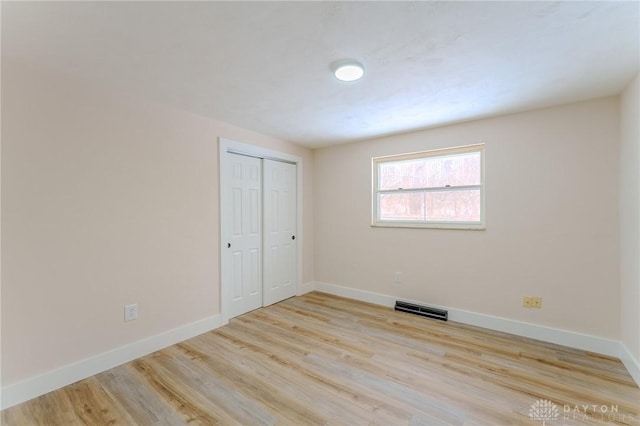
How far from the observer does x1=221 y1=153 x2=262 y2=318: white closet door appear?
3131mm

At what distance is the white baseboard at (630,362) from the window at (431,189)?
1.41 meters

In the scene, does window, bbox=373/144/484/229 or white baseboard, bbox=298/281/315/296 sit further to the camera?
white baseboard, bbox=298/281/315/296

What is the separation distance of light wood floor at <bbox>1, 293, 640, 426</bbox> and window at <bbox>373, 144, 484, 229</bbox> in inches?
49.8

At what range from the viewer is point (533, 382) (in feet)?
6.50

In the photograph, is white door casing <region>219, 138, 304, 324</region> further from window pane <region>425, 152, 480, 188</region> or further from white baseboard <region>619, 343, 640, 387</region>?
white baseboard <region>619, 343, 640, 387</region>

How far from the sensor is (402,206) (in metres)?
3.56

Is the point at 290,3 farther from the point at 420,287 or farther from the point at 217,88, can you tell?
the point at 420,287

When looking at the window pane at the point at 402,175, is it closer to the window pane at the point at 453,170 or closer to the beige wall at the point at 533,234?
the window pane at the point at 453,170

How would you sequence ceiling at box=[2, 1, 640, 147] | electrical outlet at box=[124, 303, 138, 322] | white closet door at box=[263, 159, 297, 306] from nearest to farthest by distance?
ceiling at box=[2, 1, 640, 147]
electrical outlet at box=[124, 303, 138, 322]
white closet door at box=[263, 159, 297, 306]

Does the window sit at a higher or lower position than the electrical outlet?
higher

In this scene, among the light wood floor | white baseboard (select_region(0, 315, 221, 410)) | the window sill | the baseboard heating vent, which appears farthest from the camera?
the baseboard heating vent

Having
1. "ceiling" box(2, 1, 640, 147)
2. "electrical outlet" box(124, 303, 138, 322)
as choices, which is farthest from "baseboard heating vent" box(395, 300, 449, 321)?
"electrical outlet" box(124, 303, 138, 322)

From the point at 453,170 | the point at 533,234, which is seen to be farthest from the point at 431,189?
the point at 533,234

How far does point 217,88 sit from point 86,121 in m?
1.04
